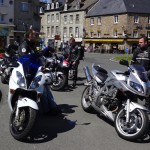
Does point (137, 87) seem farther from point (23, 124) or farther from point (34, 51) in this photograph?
point (34, 51)

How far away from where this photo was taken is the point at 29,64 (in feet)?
19.3

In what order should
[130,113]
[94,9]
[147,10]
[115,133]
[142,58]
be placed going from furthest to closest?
[94,9], [147,10], [142,58], [115,133], [130,113]

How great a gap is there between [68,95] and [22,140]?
15.3 ft

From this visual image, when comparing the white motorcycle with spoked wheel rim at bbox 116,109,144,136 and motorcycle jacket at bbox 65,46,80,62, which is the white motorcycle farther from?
motorcycle jacket at bbox 65,46,80,62

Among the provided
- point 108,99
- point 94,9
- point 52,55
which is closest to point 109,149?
point 108,99

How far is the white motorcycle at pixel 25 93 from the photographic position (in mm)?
5324

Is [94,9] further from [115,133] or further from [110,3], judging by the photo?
[115,133]

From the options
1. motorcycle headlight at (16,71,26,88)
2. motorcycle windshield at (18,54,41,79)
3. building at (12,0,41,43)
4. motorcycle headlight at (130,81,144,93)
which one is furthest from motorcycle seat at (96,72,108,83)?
building at (12,0,41,43)

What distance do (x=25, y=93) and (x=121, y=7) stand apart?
210 feet

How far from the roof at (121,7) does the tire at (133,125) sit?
6153 centimetres

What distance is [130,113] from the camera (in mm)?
5691

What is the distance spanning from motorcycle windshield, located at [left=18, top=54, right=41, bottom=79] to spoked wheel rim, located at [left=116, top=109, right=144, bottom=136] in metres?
1.64

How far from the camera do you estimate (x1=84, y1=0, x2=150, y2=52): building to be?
65.9 m

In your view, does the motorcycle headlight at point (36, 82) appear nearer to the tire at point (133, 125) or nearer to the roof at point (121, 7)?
the tire at point (133, 125)
